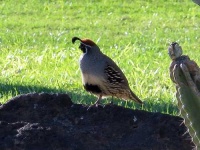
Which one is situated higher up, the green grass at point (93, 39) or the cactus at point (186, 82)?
the green grass at point (93, 39)

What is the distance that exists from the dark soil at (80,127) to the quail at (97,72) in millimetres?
666

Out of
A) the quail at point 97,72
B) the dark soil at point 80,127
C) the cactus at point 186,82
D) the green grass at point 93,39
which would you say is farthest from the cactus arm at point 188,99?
the green grass at point 93,39

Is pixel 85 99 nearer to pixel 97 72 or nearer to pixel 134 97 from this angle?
pixel 134 97

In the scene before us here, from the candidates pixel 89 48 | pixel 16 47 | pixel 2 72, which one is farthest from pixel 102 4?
pixel 89 48

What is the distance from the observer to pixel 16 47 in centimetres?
1316

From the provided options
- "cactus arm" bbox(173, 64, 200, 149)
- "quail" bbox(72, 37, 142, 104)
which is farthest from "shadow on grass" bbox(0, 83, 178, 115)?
"cactus arm" bbox(173, 64, 200, 149)

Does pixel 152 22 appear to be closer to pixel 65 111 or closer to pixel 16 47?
pixel 16 47

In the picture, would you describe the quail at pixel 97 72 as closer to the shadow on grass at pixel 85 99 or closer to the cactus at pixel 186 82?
the shadow on grass at pixel 85 99

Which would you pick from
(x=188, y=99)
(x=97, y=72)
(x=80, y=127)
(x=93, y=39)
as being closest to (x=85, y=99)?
(x=97, y=72)

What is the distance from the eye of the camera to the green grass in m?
9.71

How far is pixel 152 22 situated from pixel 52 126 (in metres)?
10.9

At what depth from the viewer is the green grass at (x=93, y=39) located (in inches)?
382

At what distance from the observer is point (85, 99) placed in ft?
29.1

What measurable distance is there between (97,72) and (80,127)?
1.18m
